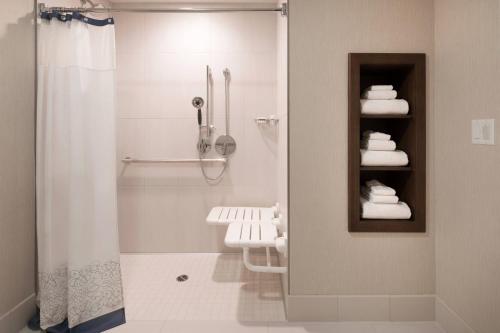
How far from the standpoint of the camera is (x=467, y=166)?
149 cm

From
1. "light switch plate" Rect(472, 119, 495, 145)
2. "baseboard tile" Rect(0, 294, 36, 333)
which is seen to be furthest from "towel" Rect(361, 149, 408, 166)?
"baseboard tile" Rect(0, 294, 36, 333)

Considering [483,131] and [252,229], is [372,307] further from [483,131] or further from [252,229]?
[483,131]

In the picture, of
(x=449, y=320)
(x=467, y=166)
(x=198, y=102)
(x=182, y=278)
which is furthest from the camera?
(x=198, y=102)

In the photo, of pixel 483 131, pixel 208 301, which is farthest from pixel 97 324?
pixel 483 131

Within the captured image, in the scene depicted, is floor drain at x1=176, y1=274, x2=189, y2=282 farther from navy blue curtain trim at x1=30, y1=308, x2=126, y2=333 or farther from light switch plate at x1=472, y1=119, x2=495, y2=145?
light switch plate at x1=472, y1=119, x2=495, y2=145

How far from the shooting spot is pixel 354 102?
5.65ft

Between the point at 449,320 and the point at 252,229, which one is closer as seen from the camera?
the point at 449,320

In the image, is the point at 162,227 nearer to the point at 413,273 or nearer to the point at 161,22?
the point at 161,22

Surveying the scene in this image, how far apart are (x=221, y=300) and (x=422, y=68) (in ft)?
5.79

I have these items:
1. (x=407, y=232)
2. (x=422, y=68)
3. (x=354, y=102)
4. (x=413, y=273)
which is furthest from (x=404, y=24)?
(x=413, y=273)

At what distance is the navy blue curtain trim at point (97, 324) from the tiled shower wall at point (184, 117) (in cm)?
114

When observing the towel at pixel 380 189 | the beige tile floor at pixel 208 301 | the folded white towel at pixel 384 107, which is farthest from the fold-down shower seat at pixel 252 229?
the folded white towel at pixel 384 107

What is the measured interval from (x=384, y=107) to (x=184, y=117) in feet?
5.68

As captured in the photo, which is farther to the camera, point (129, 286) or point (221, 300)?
point (129, 286)
